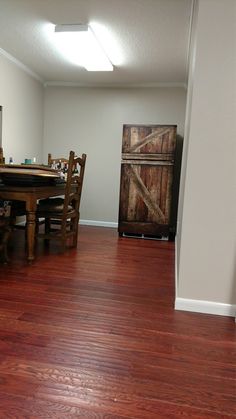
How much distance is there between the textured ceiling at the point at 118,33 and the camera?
243 centimetres

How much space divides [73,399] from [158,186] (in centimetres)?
315

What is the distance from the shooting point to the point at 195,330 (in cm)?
168

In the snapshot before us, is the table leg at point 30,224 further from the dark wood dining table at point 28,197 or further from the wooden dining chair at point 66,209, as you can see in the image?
the wooden dining chair at point 66,209

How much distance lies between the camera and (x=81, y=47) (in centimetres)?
308

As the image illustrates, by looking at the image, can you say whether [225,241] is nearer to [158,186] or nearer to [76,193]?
[76,193]

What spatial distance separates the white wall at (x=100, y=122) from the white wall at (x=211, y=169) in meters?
2.66

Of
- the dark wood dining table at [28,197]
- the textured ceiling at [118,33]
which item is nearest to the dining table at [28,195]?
the dark wood dining table at [28,197]

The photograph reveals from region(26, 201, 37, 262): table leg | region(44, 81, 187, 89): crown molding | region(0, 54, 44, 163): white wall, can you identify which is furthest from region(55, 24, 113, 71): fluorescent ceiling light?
region(26, 201, 37, 262): table leg

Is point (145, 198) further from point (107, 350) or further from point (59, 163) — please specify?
point (107, 350)

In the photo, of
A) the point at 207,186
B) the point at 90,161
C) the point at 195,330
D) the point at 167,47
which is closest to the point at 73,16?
the point at 167,47

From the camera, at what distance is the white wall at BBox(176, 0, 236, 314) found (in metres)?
1.72

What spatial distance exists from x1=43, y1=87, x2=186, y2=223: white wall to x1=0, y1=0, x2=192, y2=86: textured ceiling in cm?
35

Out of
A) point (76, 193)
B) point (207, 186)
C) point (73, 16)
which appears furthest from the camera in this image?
point (76, 193)

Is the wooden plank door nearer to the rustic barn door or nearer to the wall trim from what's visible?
the rustic barn door
